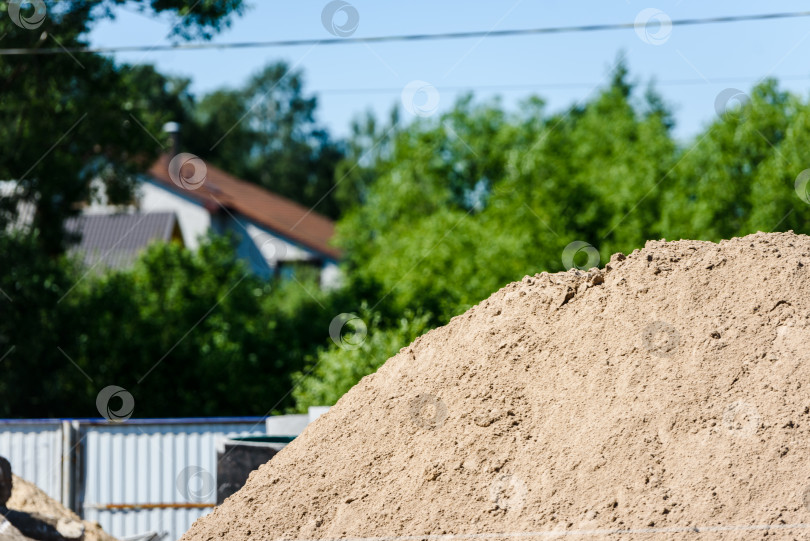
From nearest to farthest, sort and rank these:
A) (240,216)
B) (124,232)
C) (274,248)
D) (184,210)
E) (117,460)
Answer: (117,460) < (124,232) < (184,210) < (240,216) < (274,248)

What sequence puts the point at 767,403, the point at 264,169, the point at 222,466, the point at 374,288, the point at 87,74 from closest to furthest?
the point at 767,403
the point at 222,466
the point at 87,74
the point at 374,288
the point at 264,169

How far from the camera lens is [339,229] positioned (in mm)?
37094

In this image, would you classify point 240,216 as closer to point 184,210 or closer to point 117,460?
point 184,210

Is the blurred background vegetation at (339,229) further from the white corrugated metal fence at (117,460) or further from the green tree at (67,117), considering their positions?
the white corrugated metal fence at (117,460)

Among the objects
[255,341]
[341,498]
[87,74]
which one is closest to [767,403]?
[341,498]

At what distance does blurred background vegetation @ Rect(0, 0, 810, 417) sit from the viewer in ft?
51.5

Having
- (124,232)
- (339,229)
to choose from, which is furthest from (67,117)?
(339,229)

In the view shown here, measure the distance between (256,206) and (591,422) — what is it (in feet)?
113

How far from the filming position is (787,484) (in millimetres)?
4410

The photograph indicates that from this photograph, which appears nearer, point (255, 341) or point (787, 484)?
point (787, 484)

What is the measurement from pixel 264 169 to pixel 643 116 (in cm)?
2567

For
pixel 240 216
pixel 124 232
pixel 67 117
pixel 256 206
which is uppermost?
pixel 256 206

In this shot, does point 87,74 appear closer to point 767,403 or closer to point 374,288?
point 374,288

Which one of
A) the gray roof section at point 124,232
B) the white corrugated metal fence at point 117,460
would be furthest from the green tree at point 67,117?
the gray roof section at point 124,232
